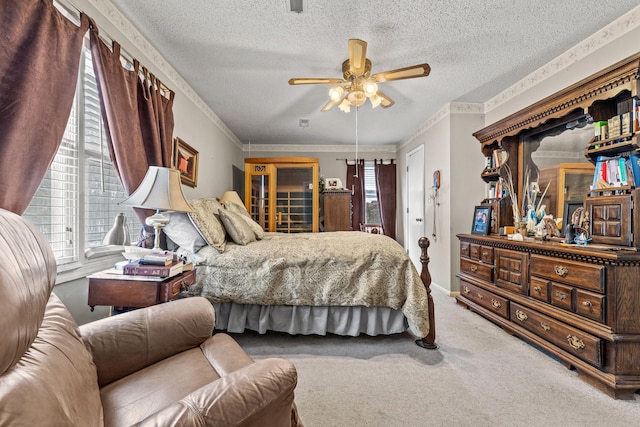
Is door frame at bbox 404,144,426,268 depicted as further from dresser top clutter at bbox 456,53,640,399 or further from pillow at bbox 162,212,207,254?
pillow at bbox 162,212,207,254

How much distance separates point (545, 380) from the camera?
1.77 metres

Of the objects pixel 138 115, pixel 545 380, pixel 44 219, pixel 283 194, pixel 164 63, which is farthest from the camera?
pixel 283 194

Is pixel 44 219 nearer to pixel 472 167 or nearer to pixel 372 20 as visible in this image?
pixel 372 20

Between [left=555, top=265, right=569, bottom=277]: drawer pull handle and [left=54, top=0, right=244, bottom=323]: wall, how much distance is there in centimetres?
317

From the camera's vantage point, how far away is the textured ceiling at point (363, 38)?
1911 millimetres

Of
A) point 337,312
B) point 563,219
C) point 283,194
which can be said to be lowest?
point 337,312

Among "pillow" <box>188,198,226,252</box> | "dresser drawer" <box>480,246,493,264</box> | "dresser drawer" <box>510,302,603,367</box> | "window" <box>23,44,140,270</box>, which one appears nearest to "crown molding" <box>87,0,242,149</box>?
"window" <box>23,44,140,270</box>

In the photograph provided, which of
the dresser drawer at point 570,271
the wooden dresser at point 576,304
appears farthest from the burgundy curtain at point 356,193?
the dresser drawer at point 570,271

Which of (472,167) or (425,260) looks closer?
(425,260)

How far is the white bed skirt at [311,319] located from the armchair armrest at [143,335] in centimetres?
98

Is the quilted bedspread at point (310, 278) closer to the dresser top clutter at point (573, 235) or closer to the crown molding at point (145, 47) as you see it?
the dresser top clutter at point (573, 235)

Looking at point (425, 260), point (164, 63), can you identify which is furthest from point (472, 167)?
point (164, 63)

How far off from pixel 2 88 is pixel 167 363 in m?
1.35

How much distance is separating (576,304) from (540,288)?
0.28 meters
